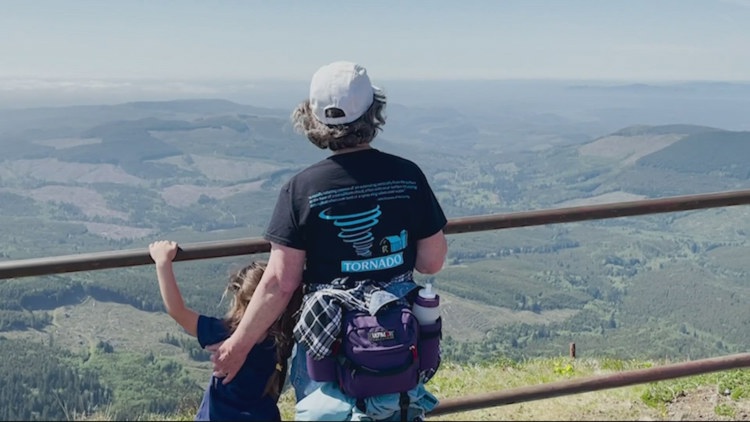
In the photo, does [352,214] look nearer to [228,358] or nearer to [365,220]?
[365,220]

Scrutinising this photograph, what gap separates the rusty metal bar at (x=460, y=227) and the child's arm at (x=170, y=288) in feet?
0.21

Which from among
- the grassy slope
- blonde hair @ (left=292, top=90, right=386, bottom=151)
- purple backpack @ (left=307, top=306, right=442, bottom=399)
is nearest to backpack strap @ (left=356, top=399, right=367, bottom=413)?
purple backpack @ (left=307, top=306, right=442, bottom=399)

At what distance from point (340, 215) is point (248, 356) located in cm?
70

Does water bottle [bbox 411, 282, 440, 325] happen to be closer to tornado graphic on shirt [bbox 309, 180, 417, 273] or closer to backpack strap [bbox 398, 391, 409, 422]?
tornado graphic on shirt [bbox 309, 180, 417, 273]

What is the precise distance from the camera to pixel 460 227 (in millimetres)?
3441

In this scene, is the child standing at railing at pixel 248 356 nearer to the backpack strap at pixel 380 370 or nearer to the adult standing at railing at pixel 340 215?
the adult standing at railing at pixel 340 215

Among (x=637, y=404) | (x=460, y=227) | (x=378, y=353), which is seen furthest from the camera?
(x=637, y=404)

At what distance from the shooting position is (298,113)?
2811 millimetres

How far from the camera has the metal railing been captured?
3059 mm

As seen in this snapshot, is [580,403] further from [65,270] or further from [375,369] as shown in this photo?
[65,270]

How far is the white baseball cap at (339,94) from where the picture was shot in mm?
2680

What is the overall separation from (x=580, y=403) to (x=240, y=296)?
8.28 feet

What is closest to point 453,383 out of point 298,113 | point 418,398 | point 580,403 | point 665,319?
point 580,403

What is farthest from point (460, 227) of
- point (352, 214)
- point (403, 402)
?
point (403, 402)
